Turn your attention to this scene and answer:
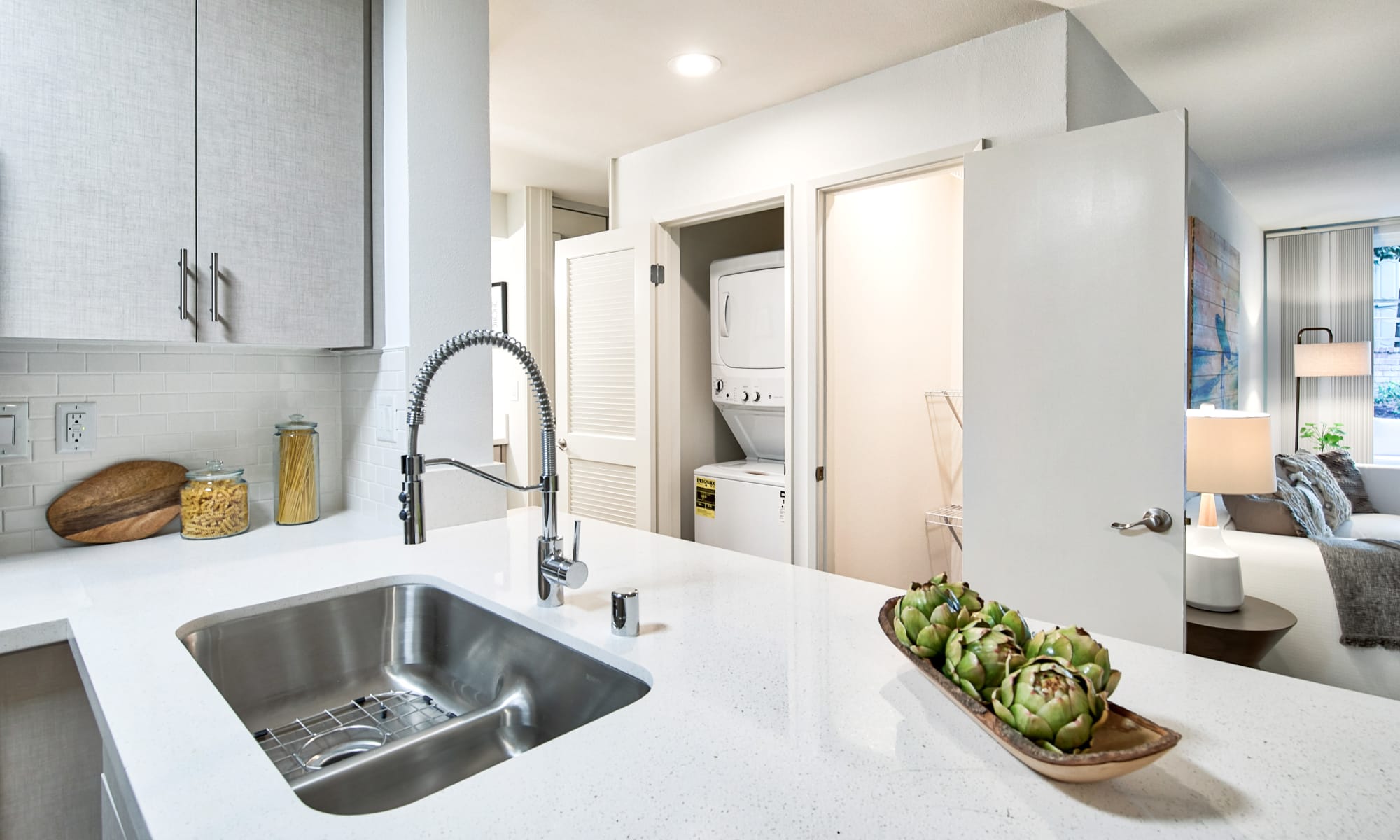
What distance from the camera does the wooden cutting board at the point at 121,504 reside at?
1.61m

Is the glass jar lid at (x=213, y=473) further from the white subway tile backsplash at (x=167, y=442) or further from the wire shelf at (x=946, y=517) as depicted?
the wire shelf at (x=946, y=517)

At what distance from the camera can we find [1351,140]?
146 inches

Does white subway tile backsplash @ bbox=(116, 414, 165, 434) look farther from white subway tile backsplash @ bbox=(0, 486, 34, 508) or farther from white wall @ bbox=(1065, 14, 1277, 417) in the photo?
white wall @ bbox=(1065, 14, 1277, 417)

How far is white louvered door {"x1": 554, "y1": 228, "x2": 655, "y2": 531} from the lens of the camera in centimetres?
339

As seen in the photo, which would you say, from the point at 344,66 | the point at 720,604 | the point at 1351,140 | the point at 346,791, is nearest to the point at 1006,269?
the point at 720,604

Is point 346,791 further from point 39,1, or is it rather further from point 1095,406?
point 1095,406

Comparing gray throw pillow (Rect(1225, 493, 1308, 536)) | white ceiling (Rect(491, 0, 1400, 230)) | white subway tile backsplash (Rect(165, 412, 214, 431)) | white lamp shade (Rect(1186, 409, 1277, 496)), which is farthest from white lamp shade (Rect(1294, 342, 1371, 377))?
white subway tile backsplash (Rect(165, 412, 214, 431))

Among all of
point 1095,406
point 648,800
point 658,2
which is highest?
point 658,2

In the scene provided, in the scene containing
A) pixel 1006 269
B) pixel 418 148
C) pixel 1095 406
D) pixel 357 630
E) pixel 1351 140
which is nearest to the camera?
pixel 357 630

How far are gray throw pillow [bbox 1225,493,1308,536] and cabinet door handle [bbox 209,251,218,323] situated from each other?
3859mm

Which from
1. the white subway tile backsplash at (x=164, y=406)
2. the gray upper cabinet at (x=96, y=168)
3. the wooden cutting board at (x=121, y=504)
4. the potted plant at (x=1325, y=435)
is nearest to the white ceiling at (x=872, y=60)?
the gray upper cabinet at (x=96, y=168)

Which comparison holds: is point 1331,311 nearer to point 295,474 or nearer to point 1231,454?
point 1231,454

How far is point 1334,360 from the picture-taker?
5.48 meters

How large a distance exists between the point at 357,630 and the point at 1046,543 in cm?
185
